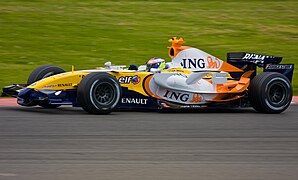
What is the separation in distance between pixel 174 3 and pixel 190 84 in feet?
67.0

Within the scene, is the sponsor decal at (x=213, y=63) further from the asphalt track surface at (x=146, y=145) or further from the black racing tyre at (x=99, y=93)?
the black racing tyre at (x=99, y=93)

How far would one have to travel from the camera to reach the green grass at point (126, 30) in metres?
21.2

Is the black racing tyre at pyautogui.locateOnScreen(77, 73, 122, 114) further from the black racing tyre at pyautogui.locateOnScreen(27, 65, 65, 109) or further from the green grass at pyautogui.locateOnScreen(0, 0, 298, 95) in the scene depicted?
the green grass at pyautogui.locateOnScreen(0, 0, 298, 95)

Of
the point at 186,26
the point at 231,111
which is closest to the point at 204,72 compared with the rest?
the point at 231,111

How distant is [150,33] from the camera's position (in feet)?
82.1

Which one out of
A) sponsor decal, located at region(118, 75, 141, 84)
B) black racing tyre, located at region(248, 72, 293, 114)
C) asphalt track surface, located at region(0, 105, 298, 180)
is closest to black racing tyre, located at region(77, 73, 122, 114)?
asphalt track surface, located at region(0, 105, 298, 180)

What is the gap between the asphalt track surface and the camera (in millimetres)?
7020

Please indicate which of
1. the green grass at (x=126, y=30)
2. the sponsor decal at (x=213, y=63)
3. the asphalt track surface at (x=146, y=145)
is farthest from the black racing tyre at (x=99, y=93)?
the green grass at (x=126, y=30)

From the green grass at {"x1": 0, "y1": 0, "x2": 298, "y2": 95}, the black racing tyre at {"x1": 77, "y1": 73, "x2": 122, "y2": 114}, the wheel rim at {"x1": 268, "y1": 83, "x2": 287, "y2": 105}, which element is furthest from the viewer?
the green grass at {"x1": 0, "y1": 0, "x2": 298, "y2": 95}

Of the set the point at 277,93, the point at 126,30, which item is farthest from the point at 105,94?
the point at 126,30

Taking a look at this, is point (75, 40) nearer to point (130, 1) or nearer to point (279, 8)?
A: point (130, 1)

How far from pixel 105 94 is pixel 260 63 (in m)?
3.01

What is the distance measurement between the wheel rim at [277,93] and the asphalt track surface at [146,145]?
386mm

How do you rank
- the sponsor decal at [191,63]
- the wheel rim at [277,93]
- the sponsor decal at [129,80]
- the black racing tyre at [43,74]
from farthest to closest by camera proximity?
the sponsor decal at [191,63] → the black racing tyre at [43,74] → the wheel rim at [277,93] → the sponsor decal at [129,80]
